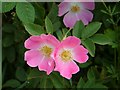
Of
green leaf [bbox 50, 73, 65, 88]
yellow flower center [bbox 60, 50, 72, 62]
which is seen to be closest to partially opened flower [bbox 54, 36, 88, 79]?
yellow flower center [bbox 60, 50, 72, 62]

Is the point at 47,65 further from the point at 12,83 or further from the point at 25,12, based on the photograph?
the point at 12,83

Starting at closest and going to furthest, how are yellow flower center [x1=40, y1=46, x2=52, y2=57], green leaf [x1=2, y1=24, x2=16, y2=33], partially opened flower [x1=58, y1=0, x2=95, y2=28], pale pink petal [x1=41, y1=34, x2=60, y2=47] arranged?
pale pink petal [x1=41, y1=34, x2=60, y2=47] < yellow flower center [x1=40, y1=46, x2=52, y2=57] < partially opened flower [x1=58, y1=0, x2=95, y2=28] < green leaf [x1=2, y1=24, x2=16, y2=33]

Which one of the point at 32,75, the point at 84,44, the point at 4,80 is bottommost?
the point at 4,80

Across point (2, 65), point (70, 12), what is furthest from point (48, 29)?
point (2, 65)

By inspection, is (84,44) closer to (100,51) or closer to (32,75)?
(32,75)

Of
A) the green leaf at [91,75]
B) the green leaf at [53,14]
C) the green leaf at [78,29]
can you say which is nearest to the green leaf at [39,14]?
the green leaf at [53,14]

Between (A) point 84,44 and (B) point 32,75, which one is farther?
(B) point 32,75

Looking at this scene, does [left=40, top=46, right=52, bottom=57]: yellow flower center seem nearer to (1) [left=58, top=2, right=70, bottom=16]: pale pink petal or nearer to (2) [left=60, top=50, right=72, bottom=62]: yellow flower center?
(2) [left=60, top=50, right=72, bottom=62]: yellow flower center
